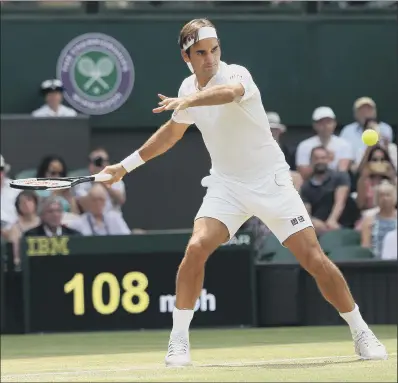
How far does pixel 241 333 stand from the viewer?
11391 millimetres

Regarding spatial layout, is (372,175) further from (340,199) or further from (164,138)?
(164,138)

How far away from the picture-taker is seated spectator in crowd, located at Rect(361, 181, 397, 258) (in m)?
12.2

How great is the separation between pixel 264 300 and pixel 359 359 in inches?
173

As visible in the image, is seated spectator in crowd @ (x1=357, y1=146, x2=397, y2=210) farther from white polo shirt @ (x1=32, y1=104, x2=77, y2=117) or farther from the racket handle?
the racket handle

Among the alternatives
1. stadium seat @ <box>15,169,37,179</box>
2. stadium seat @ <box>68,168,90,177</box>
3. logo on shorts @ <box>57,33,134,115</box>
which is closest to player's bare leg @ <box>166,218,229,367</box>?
stadium seat @ <box>68,168,90,177</box>

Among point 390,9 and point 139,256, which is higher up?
point 390,9

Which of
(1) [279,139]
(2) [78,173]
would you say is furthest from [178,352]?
(1) [279,139]

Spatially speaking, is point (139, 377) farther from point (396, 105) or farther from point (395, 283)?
point (396, 105)

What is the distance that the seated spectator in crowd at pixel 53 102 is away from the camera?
14.3m

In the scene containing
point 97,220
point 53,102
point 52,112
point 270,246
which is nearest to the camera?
point 97,220

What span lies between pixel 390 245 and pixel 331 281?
15.9 ft

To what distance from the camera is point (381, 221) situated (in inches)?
482

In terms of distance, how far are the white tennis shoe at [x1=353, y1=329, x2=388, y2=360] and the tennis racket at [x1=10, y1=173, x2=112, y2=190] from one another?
65.9 inches

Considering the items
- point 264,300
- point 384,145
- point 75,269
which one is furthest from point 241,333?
point 384,145
